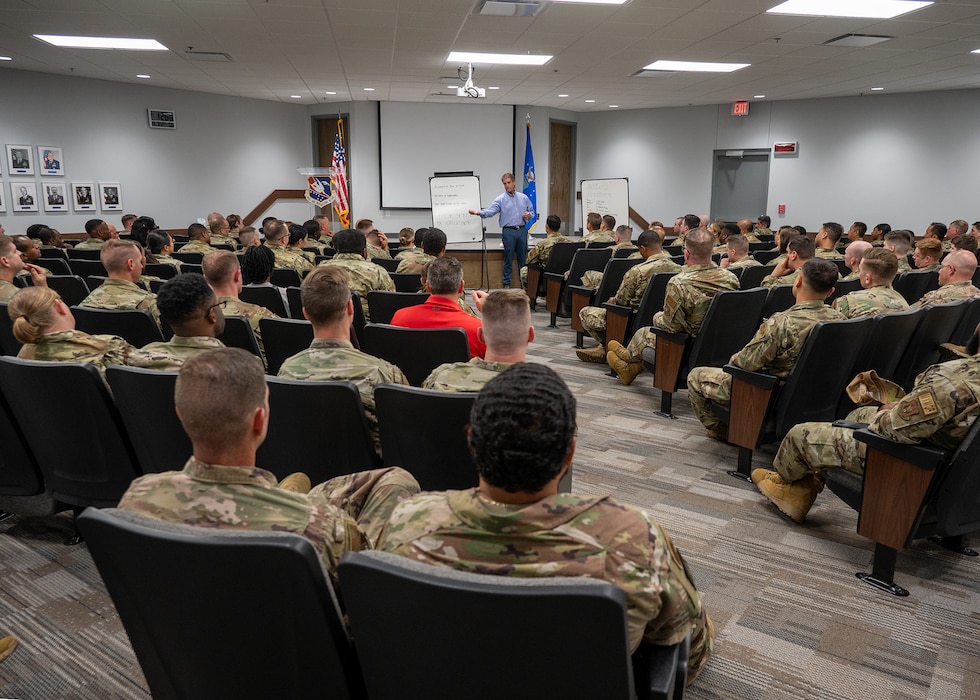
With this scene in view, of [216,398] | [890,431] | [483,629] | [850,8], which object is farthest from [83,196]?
[483,629]

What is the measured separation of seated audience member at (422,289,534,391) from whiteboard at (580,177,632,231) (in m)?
10.8

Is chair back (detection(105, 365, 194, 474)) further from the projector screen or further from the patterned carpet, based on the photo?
the projector screen

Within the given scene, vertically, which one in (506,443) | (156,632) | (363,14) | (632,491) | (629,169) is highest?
(363,14)

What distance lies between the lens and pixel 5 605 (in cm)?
245

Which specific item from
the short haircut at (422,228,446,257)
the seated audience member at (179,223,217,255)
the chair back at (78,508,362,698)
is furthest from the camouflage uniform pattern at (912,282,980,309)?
the seated audience member at (179,223,217,255)

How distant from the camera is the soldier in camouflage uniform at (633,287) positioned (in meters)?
5.53

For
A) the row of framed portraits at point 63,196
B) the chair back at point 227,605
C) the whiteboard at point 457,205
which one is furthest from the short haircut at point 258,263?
the row of framed portraits at point 63,196

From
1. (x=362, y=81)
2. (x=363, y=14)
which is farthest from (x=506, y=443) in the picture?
(x=362, y=81)

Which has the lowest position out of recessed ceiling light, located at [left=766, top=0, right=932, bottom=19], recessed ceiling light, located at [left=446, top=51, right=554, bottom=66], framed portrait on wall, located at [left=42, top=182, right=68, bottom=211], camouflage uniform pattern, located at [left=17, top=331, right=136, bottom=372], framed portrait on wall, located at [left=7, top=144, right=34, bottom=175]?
camouflage uniform pattern, located at [left=17, top=331, right=136, bottom=372]

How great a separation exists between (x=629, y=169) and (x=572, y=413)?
14.6 m

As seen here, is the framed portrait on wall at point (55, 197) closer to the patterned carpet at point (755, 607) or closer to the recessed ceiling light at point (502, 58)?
the recessed ceiling light at point (502, 58)

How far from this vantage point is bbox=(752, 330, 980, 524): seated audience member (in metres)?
2.38

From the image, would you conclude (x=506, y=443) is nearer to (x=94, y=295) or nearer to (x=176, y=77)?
(x=94, y=295)

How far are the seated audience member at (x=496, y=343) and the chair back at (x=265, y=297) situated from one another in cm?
224
